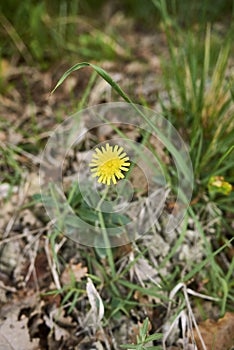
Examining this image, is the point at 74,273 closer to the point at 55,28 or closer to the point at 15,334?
the point at 15,334

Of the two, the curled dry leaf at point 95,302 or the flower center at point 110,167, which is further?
the curled dry leaf at point 95,302

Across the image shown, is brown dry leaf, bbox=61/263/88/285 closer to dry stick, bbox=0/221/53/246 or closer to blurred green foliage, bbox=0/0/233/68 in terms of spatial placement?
→ dry stick, bbox=0/221/53/246

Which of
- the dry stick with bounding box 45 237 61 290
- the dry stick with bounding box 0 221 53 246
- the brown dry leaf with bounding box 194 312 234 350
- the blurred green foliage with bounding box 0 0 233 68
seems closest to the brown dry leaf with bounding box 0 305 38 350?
the dry stick with bounding box 45 237 61 290

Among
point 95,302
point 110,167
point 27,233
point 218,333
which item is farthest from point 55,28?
point 218,333

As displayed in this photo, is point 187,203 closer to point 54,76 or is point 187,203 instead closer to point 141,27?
point 54,76

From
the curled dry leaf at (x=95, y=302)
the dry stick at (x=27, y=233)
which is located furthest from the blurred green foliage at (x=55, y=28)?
the curled dry leaf at (x=95, y=302)

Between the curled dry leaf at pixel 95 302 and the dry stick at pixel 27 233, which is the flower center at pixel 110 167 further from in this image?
the dry stick at pixel 27 233
